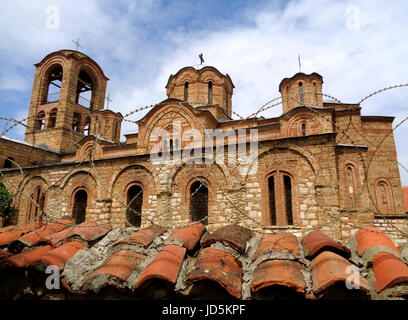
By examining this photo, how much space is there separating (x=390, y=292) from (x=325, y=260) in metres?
0.62

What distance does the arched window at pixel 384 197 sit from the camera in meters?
18.8

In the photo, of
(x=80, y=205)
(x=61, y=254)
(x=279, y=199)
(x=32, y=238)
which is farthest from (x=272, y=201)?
(x=80, y=205)

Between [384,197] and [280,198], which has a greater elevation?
[384,197]

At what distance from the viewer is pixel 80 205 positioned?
1192 cm

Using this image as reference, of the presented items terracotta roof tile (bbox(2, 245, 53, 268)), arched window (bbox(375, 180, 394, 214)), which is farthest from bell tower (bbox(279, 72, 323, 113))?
terracotta roof tile (bbox(2, 245, 53, 268))

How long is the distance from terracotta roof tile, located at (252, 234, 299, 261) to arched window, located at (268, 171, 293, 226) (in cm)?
510

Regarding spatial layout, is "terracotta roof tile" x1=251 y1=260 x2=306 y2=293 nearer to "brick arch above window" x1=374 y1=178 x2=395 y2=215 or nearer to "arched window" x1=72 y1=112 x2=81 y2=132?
"brick arch above window" x1=374 y1=178 x2=395 y2=215

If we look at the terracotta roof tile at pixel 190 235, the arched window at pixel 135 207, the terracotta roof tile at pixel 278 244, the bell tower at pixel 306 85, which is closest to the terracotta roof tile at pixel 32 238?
the terracotta roof tile at pixel 190 235

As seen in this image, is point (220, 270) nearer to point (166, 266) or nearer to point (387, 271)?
point (166, 266)

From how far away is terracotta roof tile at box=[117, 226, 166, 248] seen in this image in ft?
12.8

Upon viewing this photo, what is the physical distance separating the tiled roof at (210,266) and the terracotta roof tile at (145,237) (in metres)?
0.01

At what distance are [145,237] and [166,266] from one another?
101cm

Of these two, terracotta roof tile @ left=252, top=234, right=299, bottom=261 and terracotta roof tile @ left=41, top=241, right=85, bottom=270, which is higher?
terracotta roof tile @ left=252, top=234, right=299, bottom=261
